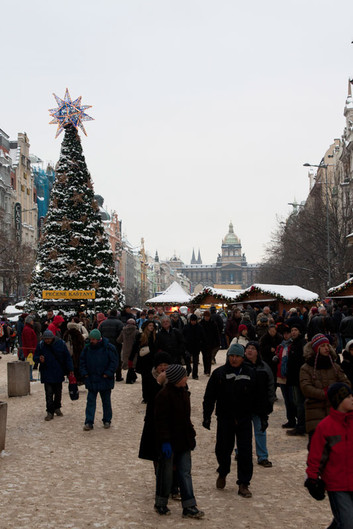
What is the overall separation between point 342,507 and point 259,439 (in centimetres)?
377

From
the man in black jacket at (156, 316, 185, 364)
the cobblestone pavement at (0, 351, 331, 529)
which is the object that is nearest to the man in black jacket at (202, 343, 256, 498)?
the cobblestone pavement at (0, 351, 331, 529)

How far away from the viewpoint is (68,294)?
31703 millimetres

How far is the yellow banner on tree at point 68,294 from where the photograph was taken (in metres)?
31.6

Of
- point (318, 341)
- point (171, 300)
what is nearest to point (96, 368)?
point (318, 341)

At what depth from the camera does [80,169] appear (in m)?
35.1

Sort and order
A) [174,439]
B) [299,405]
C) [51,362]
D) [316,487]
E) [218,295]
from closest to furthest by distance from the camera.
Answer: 1. [316,487]
2. [174,439]
3. [299,405]
4. [51,362]
5. [218,295]

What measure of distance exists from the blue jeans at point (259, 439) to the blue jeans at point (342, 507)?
344 centimetres

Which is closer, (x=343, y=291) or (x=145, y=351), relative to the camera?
(x=145, y=351)

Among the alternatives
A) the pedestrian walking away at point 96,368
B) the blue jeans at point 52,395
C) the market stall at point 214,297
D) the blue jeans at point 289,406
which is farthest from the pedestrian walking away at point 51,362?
the market stall at point 214,297

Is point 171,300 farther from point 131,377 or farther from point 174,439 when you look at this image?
point 174,439

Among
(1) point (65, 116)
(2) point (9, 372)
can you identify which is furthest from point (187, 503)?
(1) point (65, 116)

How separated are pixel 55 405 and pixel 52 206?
23.0 m

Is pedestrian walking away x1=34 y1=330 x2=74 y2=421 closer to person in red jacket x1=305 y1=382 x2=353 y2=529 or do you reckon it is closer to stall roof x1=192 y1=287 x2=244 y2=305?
person in red jacket x1=305 y1=382 x2=353 y2=529

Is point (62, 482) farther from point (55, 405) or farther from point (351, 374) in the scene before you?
point (55, 405)
